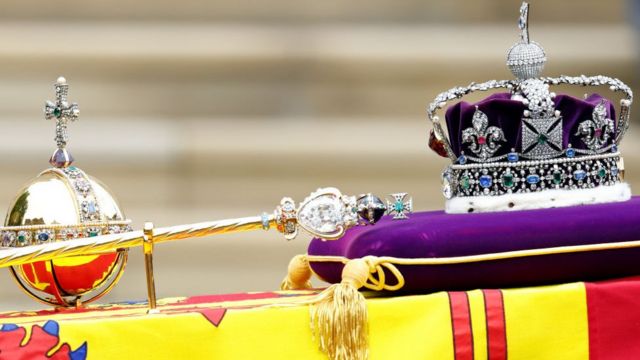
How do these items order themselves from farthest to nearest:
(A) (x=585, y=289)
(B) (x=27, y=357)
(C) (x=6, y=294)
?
1. (C) (x=6, y=294)
2. (A) (x=585, y=289)
3. (B) (x=27, y=357)

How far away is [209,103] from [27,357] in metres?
1.64

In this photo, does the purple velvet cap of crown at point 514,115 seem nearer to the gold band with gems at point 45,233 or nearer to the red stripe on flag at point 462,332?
the red stripe on flag at point 462,332

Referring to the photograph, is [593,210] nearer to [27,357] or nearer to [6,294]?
[27,357]

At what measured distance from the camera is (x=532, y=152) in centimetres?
184

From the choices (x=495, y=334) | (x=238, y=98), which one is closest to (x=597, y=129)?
(x=495, y=334)

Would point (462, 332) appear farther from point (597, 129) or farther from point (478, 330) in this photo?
point (597, 129)

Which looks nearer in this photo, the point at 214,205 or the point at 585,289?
the point at 585,289

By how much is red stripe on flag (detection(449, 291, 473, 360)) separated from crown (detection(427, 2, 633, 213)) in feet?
0.82

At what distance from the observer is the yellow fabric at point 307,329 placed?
→ 158cm

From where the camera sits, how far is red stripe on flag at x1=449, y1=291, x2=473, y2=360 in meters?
1.63

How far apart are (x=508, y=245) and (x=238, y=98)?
157 centimetres

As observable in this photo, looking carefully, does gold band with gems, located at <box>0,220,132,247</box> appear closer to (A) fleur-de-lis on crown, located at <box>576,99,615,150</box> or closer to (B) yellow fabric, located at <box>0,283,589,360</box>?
(B) yellow fabric, located at <box>0,283,589,360</box>

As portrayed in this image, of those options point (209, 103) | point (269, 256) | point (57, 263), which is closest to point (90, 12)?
point (209, 103)

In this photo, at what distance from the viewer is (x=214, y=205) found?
313 cm
